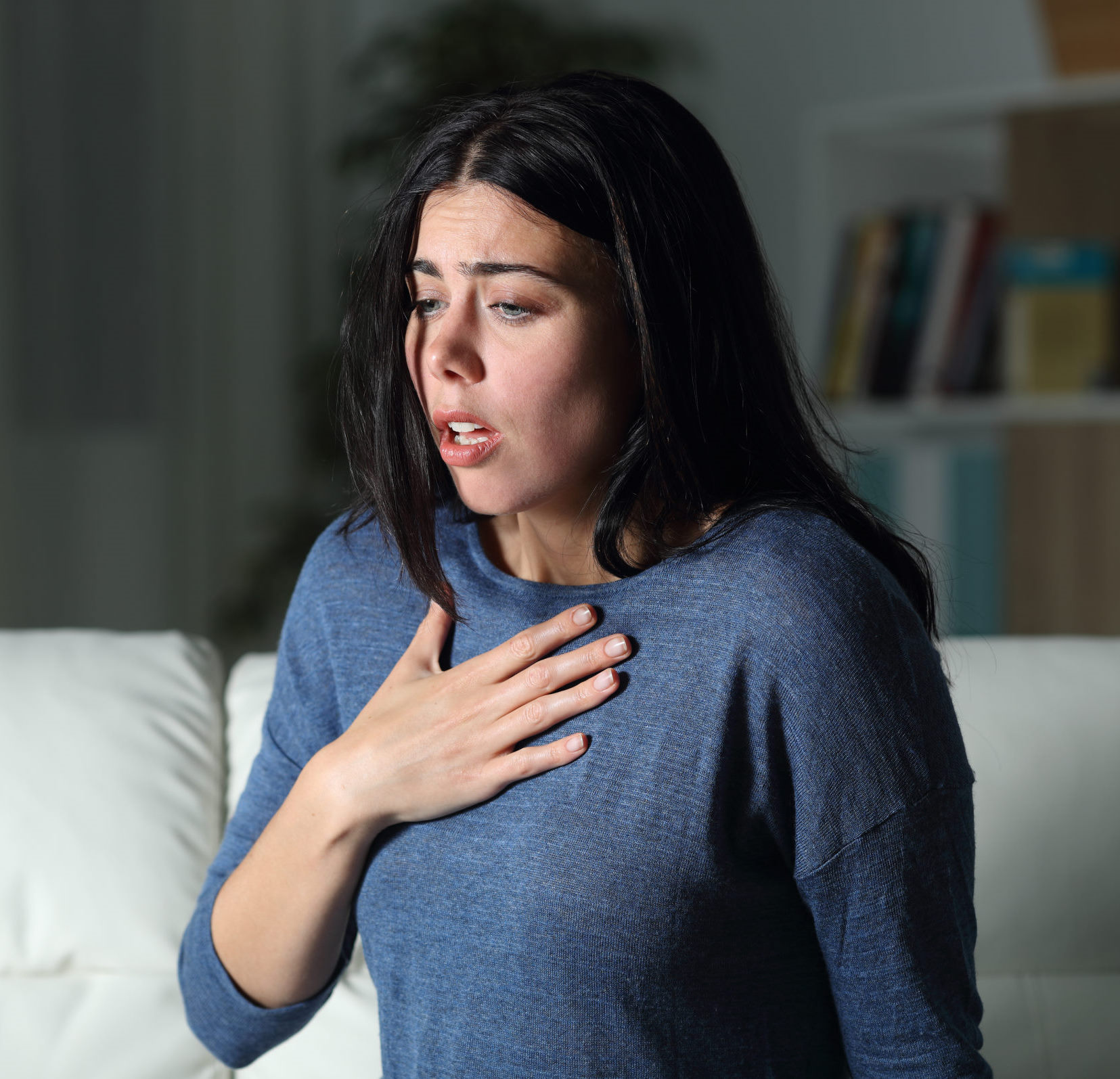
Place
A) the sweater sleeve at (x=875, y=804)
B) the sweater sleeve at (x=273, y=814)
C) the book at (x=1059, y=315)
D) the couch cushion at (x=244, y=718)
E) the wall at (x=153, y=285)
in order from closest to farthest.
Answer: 1. the sweater sleeve at (x=875, y=804)
2. the sweater sleeve at (x=273, y=814)
3. the couch cushion at (x=244, y=718)
4. the book at (x=1059, y=315)
5. the wall at (x=153, y=285)

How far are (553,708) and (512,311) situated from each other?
26 cm

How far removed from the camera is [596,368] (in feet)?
2.65

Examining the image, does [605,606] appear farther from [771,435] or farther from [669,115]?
[669,115]

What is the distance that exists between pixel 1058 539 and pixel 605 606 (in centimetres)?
166

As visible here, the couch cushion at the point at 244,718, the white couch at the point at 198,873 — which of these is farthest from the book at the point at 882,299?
the couch cushion at the point at 244,718

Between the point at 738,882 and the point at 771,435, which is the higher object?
the point at 771,435

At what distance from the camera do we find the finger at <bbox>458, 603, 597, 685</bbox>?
0.84 meters

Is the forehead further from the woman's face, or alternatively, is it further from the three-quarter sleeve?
the three-quarter sleeve

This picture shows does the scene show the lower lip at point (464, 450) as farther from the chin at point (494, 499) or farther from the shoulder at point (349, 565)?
the shoulder at point (349, 565)

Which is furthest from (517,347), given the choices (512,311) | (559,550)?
(559,550)

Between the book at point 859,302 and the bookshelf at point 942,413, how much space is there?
0.10ft

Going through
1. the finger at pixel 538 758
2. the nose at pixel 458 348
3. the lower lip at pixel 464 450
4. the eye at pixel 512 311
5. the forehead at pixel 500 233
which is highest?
the forehead at pixel 500 233

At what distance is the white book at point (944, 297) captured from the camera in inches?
91.7

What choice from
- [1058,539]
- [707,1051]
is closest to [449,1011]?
[707,1051]
